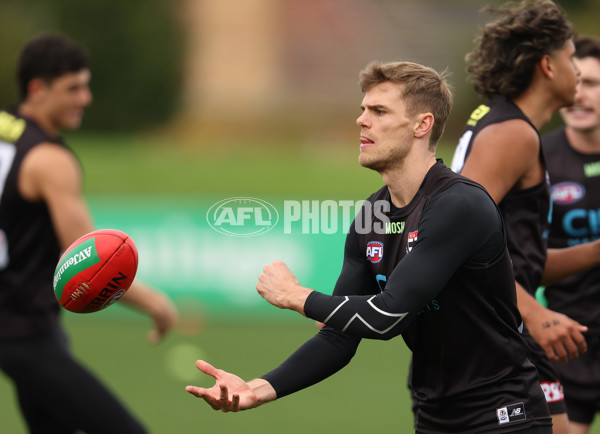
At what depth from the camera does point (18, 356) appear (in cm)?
539

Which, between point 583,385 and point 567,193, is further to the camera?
point 567,193

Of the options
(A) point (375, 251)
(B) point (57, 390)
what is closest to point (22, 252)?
(B) point (57, 390)

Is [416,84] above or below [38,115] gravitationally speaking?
above

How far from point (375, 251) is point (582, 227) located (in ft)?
6.71

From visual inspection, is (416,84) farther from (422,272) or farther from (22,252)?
(22,252)

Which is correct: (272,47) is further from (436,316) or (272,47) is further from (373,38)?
(436,316)

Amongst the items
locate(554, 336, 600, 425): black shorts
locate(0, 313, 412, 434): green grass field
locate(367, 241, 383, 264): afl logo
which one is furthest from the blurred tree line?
locate(367, 241, 383, 264): afl logo

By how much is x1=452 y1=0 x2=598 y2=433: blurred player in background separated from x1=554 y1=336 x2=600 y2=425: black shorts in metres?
0.85

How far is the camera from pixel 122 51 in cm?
3069

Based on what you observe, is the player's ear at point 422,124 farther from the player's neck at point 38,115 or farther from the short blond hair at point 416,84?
the player's neck at point 38,115

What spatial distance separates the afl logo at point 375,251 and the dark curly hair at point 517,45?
49.3 inches

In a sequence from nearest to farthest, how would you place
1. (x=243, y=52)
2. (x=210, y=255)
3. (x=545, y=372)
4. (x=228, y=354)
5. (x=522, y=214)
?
(x=522, y=214) < (x=545, y=372) < (x=228, y=354) < (x=210, y=255) < (x=243, y=52)

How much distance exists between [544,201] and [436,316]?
1.12 m

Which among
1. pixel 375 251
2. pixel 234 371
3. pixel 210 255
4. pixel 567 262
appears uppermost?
pixel 375 251
